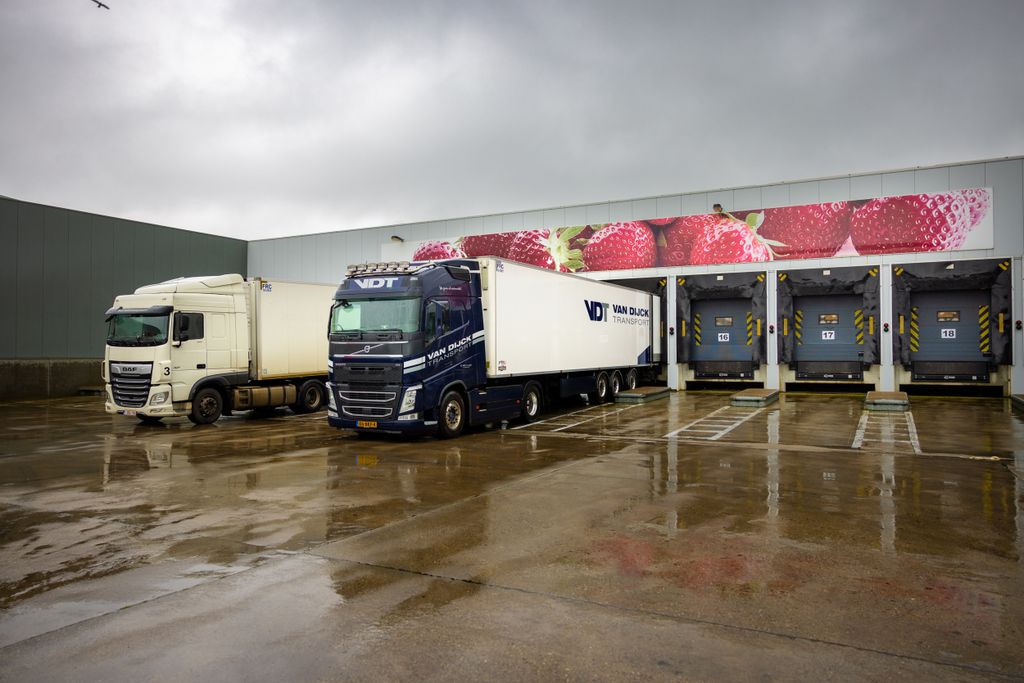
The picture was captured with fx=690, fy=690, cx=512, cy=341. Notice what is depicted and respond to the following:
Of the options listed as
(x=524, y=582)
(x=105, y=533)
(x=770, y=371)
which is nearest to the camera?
(x=524, y=582)

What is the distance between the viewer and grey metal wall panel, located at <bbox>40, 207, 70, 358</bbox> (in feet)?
74.5

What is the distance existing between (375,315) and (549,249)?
1471cm

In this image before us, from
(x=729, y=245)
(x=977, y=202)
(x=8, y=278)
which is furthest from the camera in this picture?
(x=729, y=245)

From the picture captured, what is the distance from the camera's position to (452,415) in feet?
40.4

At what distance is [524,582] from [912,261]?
1987cm

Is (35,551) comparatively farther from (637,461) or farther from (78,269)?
(78,269)

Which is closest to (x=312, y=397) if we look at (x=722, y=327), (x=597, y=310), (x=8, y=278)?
(x=597, y=310)

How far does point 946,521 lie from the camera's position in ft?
20.3

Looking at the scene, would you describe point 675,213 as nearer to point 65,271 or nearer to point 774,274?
point 774,274

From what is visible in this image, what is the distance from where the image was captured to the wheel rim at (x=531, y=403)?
14.5 meters

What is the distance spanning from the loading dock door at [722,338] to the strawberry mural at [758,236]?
4.93ft

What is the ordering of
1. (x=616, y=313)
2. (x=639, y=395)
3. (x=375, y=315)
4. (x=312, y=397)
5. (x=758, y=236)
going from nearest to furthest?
(x=375, y=315) → (x=312, y=397) → (x=639, y=395) → (x=616, y=313) → (x=758, y=236)

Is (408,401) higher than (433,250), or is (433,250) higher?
(433,250)

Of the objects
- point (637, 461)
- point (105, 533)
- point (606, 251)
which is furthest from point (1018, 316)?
point (105, 533)
